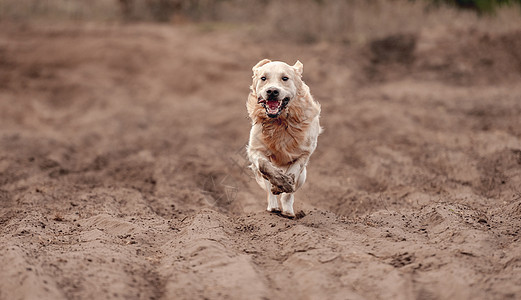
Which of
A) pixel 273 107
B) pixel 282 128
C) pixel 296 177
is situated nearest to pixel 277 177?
pixel 296 177

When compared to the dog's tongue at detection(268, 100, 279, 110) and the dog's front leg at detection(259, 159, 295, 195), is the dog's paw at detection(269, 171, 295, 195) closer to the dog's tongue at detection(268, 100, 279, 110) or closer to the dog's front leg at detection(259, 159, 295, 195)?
the dog's front leg at detection(259, 159, 295, 195)

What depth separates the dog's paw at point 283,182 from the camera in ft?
20.1

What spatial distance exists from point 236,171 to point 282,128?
4061mm

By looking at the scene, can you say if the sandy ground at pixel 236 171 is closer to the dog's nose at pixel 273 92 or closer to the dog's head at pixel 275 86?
the dog's head at pixel 275 86

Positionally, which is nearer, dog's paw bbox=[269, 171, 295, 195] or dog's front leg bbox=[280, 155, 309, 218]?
dog's paw bbox=[269, 171, 295, 195]

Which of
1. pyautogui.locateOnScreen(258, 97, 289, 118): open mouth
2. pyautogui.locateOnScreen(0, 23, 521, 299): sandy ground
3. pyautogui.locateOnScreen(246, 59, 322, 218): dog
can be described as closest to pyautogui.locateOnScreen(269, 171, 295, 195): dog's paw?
pyautogui.locateOnScreen(246, 59, 322, 218): dog

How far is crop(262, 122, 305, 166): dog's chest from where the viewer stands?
6465 mm

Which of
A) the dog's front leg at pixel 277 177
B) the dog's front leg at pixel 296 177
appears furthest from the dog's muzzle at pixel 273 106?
the dog's front leg at pixel 296 177

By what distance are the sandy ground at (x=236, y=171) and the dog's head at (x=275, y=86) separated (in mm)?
1373

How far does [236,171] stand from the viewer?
10.4 meters

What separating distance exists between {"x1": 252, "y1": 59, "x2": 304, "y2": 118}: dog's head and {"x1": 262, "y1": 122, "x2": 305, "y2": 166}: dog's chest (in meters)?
0.33

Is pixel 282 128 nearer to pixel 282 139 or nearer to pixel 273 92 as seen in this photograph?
pixel 282 139

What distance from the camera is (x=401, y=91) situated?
16062mm

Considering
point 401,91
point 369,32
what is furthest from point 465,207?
point 369,32
